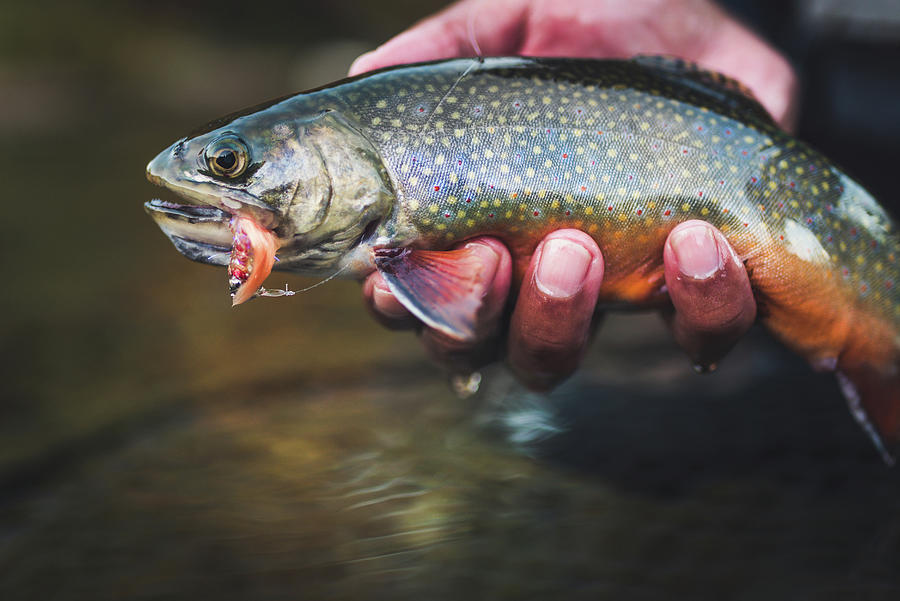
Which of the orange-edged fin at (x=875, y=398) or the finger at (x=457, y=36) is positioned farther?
the finger at (x=457, y=36)

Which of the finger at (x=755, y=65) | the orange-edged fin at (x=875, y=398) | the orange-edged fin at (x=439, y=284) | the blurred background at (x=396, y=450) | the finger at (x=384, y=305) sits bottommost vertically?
the blurred background at (x=396, y=450)

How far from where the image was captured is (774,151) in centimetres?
195

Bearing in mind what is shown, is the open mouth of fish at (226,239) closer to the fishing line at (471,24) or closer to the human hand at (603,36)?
the human hand at (603,36)

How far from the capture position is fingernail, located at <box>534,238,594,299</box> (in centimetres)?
183

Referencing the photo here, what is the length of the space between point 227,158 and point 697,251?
3.76ft

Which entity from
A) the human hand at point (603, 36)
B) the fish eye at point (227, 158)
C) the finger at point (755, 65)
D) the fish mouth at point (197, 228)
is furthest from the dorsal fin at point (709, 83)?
the fish mouth at point (197, 228)

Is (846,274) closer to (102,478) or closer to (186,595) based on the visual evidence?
(186,595)

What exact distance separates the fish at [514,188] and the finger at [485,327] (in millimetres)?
43

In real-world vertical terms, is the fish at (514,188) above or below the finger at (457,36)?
below

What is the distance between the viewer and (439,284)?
68.8 inches

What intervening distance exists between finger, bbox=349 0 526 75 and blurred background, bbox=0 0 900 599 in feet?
4.75

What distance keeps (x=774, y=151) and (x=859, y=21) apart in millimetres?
1718

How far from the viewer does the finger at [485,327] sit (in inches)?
73.3

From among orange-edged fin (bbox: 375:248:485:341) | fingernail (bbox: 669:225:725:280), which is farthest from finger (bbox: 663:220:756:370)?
orange-edged fin (bbox: 375:248:485:341)
